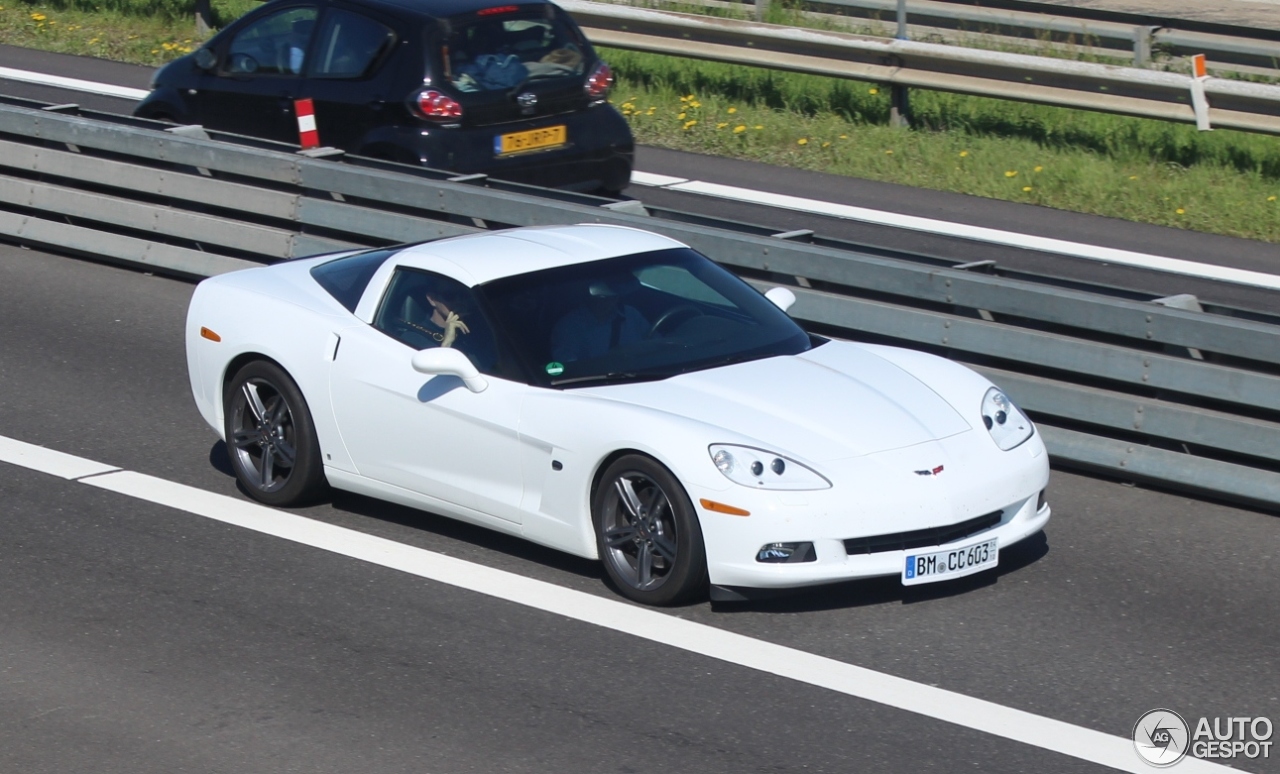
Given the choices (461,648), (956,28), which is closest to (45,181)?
(461,648)

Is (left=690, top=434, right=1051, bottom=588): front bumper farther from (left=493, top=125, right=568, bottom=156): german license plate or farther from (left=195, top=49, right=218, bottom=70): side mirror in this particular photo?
(left=195, top=49, right=218, bottom=70): side mirror

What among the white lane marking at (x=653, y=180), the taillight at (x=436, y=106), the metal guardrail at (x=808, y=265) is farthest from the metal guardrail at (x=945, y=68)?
the metal guardrail at (x=808, y=265)

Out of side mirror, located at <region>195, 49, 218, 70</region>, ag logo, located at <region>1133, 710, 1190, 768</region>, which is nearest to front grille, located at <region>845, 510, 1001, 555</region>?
ag logo, located at <region>1133, 710, 1190, 768</region>

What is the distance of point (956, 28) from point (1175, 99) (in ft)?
25.6

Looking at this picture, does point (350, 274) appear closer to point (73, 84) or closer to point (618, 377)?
point (618, 377)

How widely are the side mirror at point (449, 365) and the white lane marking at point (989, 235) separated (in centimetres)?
667

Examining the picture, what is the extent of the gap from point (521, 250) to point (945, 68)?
Answer: 958 centimetres

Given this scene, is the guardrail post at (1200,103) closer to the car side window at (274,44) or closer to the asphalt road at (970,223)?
the asphalt road at (970,223)

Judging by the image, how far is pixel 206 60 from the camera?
13633mm

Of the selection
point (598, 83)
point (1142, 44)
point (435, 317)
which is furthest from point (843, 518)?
point (1142, 44)

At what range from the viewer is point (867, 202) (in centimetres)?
1489

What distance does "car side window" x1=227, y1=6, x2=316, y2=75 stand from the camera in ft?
42.8

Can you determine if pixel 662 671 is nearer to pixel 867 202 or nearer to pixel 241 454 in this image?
pixel 241 454

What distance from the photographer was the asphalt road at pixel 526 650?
5.73 meters
